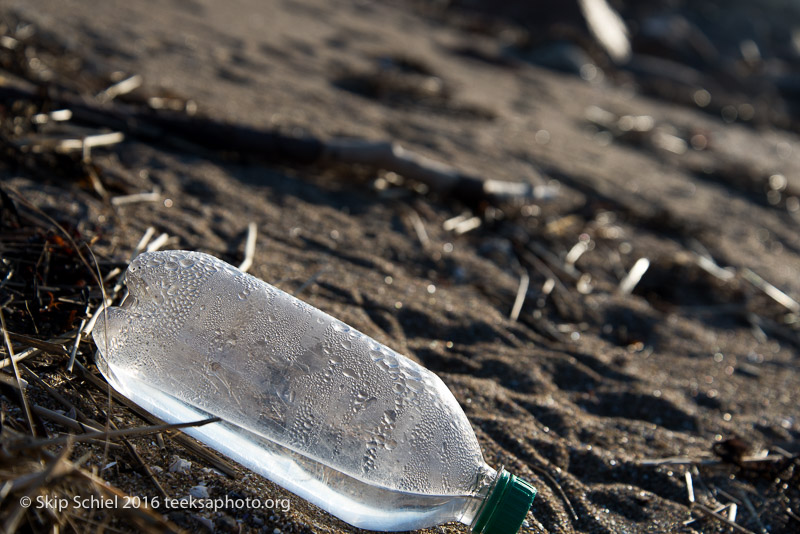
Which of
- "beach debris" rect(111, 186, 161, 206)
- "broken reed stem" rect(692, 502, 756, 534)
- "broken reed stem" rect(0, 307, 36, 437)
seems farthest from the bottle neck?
"beach debris" rect(111, 186, 161, 206)

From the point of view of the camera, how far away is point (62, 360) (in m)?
1.55

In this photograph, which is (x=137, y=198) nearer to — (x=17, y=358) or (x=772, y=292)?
(x=17, y=358)

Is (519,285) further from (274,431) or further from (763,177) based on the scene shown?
(763,177)

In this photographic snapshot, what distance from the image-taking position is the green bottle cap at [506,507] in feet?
4.34

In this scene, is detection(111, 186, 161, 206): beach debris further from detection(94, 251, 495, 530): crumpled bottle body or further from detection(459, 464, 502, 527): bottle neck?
detection(459, 464, 502, 527): bottle neck

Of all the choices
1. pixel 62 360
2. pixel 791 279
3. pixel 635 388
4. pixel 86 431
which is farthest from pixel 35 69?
pixel 791 279

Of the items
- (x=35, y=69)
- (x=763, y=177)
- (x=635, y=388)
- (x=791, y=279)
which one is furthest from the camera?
(x=763, y=177)

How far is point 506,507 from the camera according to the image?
1326 mm

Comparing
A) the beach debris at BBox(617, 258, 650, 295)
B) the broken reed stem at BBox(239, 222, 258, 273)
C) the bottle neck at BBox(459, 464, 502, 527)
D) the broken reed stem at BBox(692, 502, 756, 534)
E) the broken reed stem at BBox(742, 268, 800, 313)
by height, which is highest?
the bottle neck at BBox(459, 464, 502, 527)

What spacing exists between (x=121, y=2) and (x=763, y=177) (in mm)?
5857

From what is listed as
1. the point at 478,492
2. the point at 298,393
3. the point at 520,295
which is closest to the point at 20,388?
the point at 298,393

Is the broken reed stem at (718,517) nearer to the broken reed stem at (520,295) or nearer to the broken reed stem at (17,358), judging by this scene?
the broken reed stem at (520,295)

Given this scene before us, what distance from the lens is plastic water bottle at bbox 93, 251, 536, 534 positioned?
4.57 feet

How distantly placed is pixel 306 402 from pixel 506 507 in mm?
491
